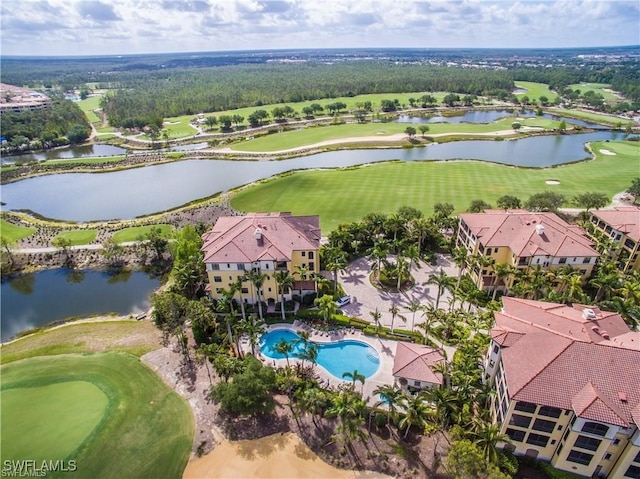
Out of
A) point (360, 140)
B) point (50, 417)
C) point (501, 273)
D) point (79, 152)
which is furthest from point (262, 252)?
point (79, 152)

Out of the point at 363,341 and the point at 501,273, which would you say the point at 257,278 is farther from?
the point at 501,273

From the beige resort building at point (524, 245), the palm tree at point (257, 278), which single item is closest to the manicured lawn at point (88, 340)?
the palm tree at point (257, 278)

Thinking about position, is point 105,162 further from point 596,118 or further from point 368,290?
point 596,118

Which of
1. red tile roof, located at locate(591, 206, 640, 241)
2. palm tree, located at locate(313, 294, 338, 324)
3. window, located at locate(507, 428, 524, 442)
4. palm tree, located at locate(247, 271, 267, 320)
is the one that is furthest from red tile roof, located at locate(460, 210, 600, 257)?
palm tree, located at locate(247, 271, 267, 320)

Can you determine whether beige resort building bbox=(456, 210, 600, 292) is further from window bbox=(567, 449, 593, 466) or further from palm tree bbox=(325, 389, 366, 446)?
palm tree bbox=(325, 389, 366, 446)

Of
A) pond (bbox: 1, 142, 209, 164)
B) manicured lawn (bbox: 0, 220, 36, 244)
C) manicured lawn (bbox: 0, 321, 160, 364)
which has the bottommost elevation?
pond (bbox: 1, 142, 209, 164)
